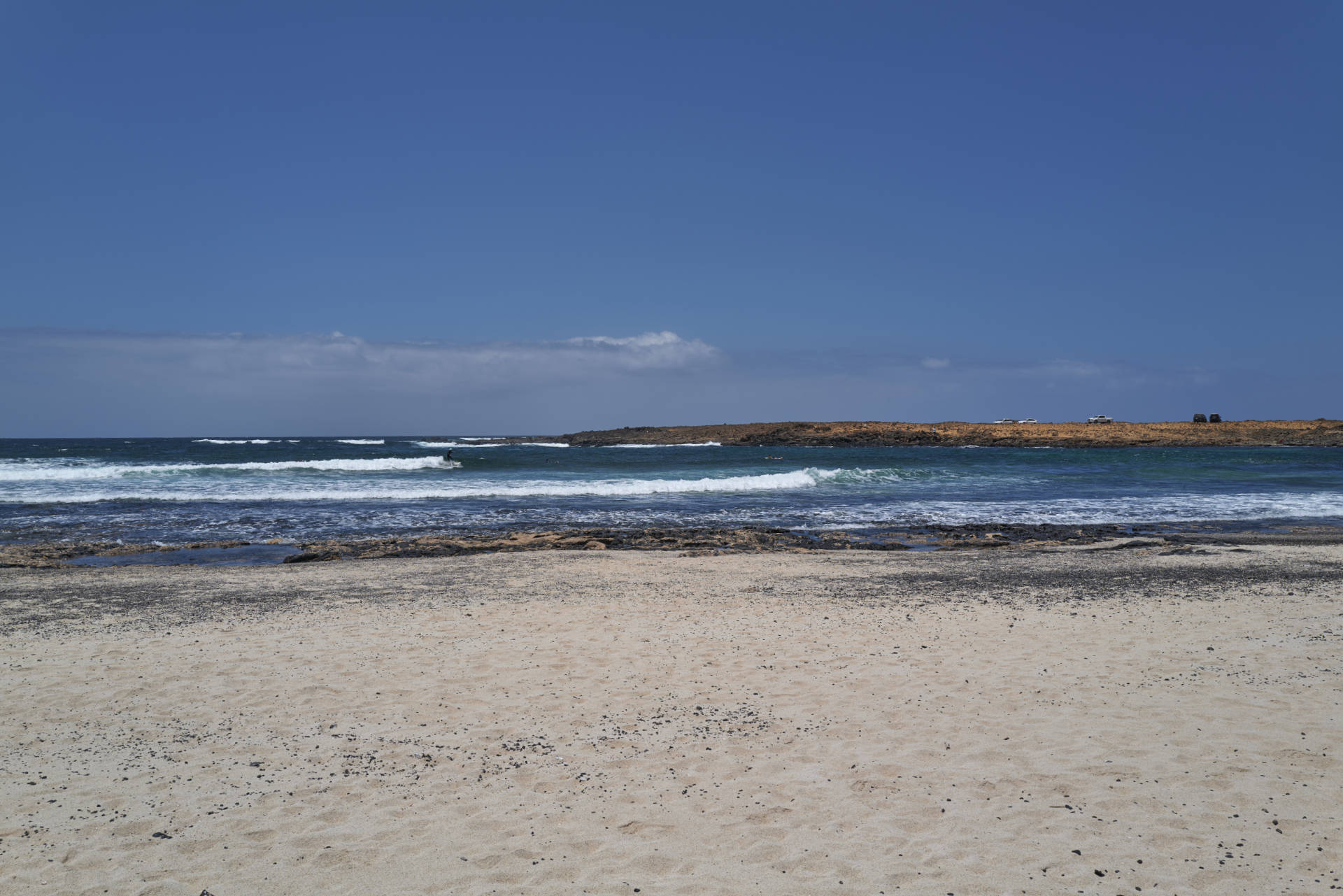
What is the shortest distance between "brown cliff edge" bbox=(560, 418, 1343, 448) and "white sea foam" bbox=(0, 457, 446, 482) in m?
35.7

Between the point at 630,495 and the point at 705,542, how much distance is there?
11.4 metres

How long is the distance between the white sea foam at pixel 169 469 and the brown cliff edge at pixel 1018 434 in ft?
117

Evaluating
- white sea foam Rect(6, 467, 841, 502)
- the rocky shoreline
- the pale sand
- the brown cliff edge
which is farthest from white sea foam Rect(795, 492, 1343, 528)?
the brown cliff edge

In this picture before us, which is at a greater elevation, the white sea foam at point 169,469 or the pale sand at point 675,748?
the white sea foam at point 169,469

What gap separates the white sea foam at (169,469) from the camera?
103ft

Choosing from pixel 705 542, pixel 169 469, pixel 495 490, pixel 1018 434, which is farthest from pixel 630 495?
pixel 1018 434

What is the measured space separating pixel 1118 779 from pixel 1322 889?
1.07 metres

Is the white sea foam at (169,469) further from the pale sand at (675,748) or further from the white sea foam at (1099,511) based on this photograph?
the pale sand at (675,748)

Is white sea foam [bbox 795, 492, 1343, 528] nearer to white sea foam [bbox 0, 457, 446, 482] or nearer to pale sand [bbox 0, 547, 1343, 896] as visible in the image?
pale sand [bbox 0, 547, 1343, 896]

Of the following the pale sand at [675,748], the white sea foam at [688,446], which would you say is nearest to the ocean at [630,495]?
the pale sand at [675,748]

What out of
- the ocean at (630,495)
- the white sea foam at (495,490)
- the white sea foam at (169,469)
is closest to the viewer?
the ocean at (630,495)

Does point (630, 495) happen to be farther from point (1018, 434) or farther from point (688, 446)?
point (688, 446)

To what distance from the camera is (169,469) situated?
3356cm

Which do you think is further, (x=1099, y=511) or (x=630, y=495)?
(x=630, y=495)
